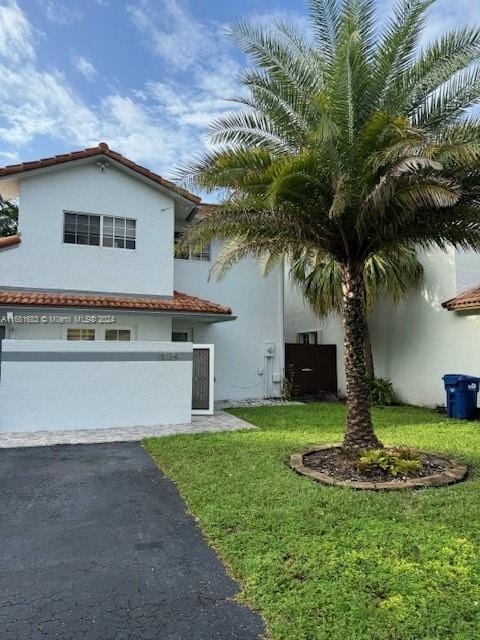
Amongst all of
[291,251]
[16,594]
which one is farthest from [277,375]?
[16,594]

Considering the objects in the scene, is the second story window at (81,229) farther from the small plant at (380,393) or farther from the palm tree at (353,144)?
the small plant at (380,393)

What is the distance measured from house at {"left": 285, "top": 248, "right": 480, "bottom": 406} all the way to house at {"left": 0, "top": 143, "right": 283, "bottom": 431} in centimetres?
717

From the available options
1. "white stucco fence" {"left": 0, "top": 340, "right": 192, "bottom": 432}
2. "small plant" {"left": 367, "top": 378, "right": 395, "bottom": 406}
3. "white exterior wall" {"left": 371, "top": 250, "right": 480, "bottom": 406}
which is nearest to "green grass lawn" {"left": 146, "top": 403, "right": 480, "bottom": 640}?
"white stucco fence" {"left": 0, "top": 340, "right": 192, "bottom": 432}

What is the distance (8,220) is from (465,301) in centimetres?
2749

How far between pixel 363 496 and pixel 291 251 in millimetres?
5832

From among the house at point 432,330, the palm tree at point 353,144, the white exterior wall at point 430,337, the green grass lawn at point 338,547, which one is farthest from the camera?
the white exterior wall at point 430,337

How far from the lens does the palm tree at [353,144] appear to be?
7227 millimetres

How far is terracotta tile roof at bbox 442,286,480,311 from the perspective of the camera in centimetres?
1409

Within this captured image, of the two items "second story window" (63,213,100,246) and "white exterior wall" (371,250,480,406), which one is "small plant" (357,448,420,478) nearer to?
"white exterior wall" (371,250,480,406)

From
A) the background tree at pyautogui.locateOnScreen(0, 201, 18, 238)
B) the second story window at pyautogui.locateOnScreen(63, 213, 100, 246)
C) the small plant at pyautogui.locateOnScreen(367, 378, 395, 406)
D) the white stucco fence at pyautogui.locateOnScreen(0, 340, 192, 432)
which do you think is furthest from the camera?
the background tree at pyautogui.locateOnScreen(0, 201, 18, 238)

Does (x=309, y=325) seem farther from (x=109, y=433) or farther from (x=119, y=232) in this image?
(x=109, y=433)

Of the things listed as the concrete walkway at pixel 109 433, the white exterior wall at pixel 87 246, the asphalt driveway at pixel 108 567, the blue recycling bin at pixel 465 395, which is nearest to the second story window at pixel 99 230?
the white exterior wall at pixel 87 246

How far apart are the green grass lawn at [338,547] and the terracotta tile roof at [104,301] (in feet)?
19.9

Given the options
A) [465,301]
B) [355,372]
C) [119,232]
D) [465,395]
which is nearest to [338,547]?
[355,372]
